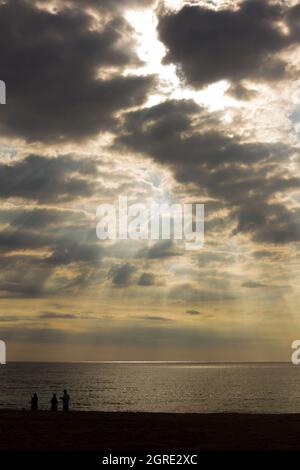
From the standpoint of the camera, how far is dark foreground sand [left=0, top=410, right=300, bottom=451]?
2117 cm

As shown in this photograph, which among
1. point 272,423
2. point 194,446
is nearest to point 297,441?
point 194,446

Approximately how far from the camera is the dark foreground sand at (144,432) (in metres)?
21.2

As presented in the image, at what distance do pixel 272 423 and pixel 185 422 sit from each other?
4.81 metres

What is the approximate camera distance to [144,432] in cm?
2502

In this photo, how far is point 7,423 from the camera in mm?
27656

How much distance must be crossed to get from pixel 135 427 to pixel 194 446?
6196 mm
